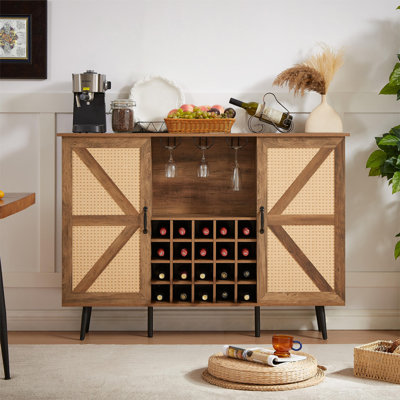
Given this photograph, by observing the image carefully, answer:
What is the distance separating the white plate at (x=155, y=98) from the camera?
4.35 metres

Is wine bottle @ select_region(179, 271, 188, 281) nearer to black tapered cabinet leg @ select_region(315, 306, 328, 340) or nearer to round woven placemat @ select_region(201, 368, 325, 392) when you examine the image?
black tapered cabinet leg @ select_region(315, 306, 328, 340)

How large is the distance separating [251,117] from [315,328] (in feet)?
5.08

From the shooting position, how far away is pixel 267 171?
4027mm

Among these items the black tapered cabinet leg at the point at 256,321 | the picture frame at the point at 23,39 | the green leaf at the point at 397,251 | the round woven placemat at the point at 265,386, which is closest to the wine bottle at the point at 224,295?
the black tapered cabinet leg at the point at 256,321

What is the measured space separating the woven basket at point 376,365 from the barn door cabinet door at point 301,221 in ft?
2.78

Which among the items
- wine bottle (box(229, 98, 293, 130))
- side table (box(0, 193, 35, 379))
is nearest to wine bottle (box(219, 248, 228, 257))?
wine bottle (box(229, 98, 293, 130))

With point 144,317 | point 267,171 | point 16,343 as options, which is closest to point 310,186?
point 267,171

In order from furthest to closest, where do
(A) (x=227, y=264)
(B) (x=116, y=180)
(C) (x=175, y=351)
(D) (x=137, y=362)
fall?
(A) (x=227, y=264) → (B) (x=116, y=180) → (C) (x=175, y=351) → (D) (x=137, y=362)

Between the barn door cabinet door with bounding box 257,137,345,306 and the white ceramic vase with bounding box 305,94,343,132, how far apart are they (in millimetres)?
154

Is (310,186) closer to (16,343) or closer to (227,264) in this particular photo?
(227,264)

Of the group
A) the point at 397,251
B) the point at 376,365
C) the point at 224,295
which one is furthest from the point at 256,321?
the point at 376,365

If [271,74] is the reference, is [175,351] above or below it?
below

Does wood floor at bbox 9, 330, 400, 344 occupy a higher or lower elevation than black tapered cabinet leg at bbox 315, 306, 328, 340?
lower

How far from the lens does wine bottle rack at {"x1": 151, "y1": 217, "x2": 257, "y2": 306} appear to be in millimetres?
4062
